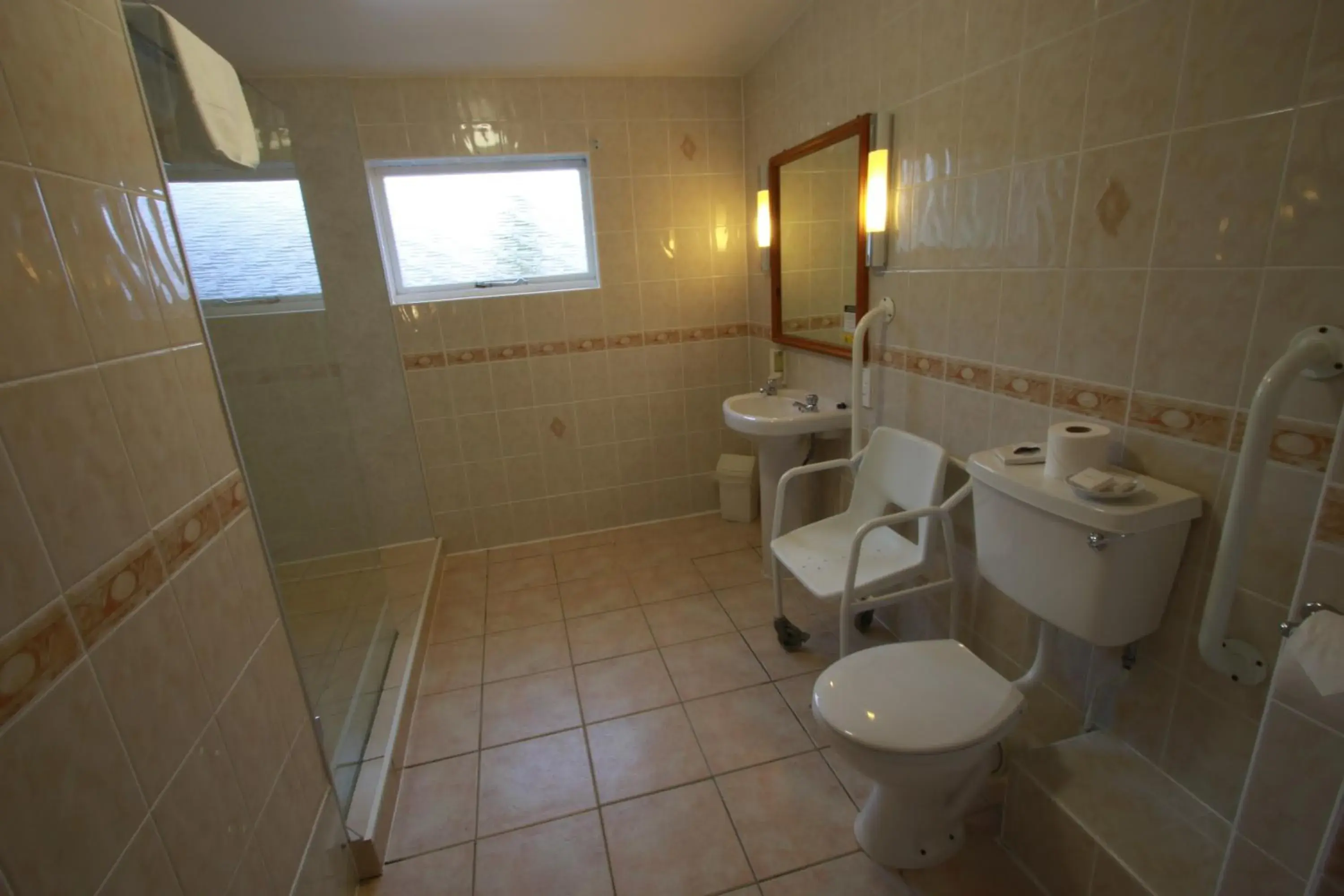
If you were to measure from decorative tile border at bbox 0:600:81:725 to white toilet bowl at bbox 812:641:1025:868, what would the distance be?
4.07 feet

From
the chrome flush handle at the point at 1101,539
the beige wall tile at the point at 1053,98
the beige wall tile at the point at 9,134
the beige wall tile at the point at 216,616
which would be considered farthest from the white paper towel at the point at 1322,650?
the beige wall tile at the point at 9,134

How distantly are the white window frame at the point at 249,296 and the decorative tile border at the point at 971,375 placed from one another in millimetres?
1771

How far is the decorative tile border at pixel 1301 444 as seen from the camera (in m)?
0.92

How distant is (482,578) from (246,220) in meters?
1.80

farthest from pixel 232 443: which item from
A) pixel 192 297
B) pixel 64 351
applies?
pixel 64 351

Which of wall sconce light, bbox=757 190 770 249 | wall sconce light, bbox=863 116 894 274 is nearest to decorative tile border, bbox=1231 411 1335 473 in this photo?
wall sconce light, bbox=863 116 894 274

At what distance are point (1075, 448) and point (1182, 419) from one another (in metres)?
0.18

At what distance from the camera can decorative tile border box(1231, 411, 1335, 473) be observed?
0.92 m

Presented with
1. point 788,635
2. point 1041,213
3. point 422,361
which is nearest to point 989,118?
point 1041,213

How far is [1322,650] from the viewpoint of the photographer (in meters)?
0.73

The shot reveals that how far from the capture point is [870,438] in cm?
204

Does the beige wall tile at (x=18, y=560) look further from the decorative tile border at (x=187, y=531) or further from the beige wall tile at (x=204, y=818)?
the beige wall tile at (x=204, y=818)

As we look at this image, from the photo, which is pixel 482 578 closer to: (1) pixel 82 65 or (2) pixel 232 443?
(2) pixel 232 443

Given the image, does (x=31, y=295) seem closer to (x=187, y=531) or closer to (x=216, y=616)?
(x=187, y=531)
